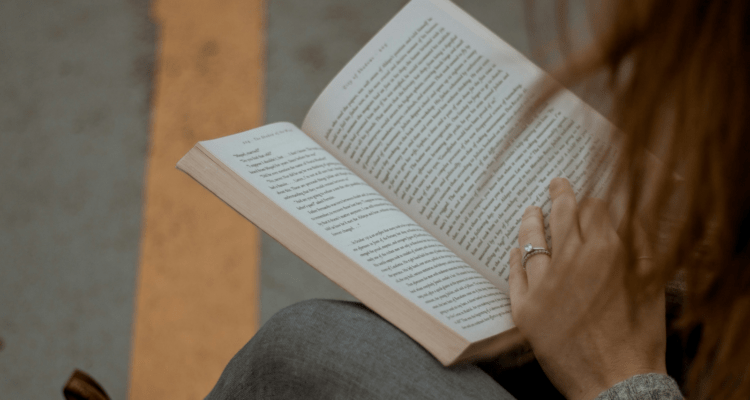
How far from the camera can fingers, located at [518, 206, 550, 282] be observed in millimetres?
501

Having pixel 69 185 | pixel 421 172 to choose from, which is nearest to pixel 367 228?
pixel 421 172

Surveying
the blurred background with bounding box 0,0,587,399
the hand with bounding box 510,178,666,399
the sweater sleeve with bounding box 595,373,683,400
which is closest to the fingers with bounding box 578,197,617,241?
the hand with bounding box 510,178,666,399

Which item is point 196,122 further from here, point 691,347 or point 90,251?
point 691,347

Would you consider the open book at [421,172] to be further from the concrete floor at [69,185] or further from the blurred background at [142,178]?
the concrete floor at [69,185]

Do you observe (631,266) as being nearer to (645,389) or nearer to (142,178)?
(645,389)

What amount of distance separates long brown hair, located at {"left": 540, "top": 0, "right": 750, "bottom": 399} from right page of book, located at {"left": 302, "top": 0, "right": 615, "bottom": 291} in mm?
202

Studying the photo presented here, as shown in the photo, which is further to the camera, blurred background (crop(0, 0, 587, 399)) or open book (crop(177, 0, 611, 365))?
blurred background (crop(0, 0, 587, 399))

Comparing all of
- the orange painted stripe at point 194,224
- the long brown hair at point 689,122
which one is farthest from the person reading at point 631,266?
the orange painted stripe at point 194,224

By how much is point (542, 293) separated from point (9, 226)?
968 millimetres

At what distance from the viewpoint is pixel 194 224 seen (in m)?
1.03

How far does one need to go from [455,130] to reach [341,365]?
0.27 meters

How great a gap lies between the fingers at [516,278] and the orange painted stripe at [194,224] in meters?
0.57

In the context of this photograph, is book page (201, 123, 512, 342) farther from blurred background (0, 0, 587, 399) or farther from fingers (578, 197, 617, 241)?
blurred background (0, 0, 587, 399)

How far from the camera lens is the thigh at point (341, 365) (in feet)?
1.50
